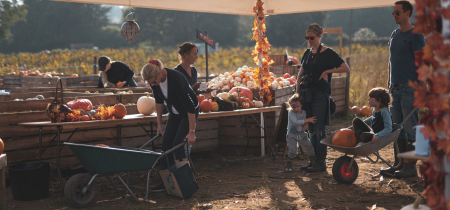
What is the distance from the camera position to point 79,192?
3.80 meters

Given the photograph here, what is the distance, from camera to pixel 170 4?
19.7ft

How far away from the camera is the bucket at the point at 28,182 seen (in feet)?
13.1

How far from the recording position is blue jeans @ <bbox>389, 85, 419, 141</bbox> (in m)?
4.43

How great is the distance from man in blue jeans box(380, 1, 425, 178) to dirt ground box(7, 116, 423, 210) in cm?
48

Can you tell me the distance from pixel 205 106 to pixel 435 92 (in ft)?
11.6

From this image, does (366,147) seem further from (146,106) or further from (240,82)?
(240,82)

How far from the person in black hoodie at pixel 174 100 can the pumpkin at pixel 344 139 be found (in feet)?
4.90

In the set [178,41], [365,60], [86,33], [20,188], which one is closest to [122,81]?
[20,188]

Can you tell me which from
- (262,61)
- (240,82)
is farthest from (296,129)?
(240,82)

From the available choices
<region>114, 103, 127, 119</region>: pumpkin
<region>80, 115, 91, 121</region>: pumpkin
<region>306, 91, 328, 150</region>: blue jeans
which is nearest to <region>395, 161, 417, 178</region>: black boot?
<region>306, 91, 328, 150</region>: blue jeans

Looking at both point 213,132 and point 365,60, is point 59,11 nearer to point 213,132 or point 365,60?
point 365,60

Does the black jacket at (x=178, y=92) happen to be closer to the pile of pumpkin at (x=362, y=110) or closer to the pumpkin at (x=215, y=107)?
the pumpkin at (x=215, y=107)

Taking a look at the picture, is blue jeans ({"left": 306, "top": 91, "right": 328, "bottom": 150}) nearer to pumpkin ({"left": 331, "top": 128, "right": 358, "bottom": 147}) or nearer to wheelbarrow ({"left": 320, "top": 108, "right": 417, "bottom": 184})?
wheelbarrow ({"left": 320, "top": 108, "right": 417, "bottom": 184})

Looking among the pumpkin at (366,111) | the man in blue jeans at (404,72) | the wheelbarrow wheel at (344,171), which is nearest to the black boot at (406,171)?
the man in blue jeans at (404,72)
